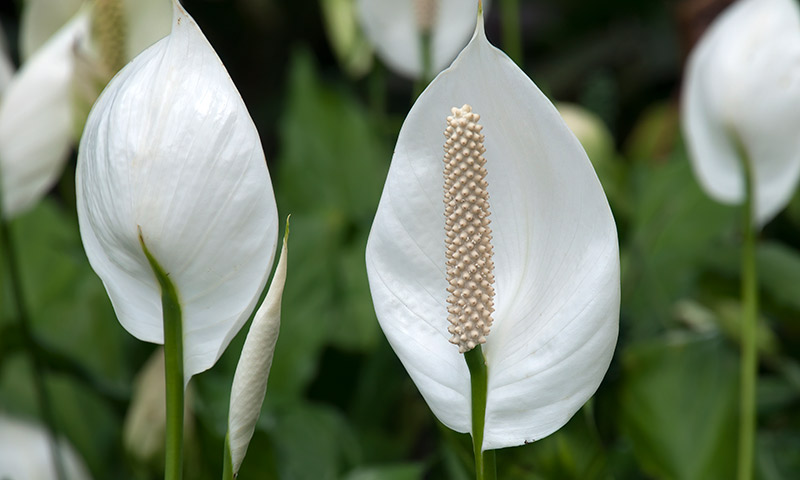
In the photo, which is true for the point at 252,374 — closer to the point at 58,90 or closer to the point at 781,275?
the point at 58,90

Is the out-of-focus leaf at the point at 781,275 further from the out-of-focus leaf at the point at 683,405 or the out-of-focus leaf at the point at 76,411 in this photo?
the out-of-focus leaf at the point at 76,411

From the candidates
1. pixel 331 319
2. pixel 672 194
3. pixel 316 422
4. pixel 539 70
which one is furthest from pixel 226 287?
pixel 539 70

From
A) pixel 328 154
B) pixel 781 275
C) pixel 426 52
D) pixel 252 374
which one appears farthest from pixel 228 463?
pixel 328 154

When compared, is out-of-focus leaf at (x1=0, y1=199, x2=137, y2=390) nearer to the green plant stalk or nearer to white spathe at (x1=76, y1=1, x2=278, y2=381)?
the green plant stalk

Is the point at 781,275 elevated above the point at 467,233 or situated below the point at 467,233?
below

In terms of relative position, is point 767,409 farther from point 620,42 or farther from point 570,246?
point 620,42
